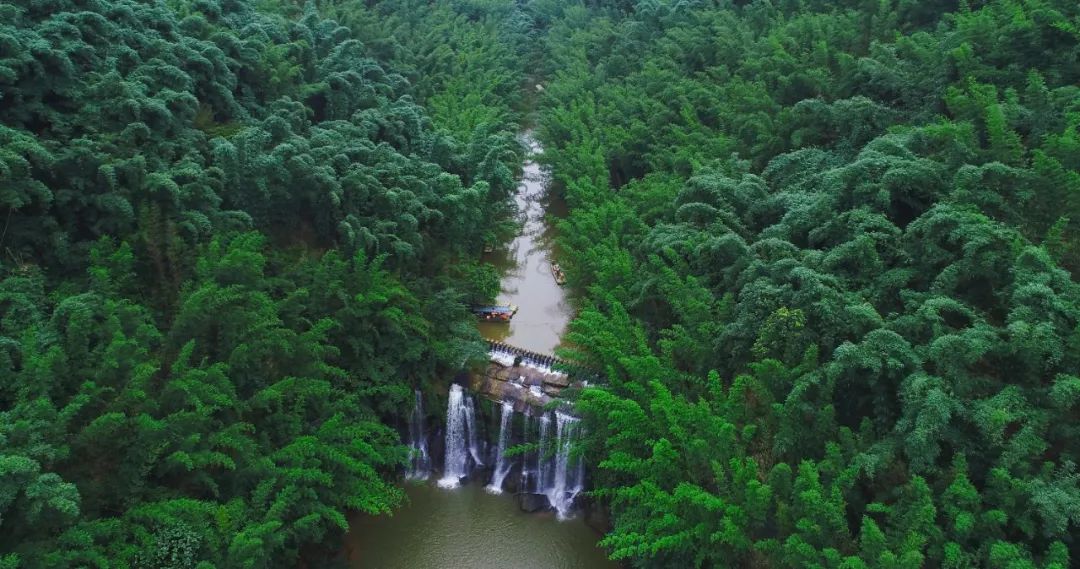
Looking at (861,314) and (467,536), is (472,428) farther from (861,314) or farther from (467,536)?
(861,314)

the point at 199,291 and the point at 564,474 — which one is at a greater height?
the point at 199,291

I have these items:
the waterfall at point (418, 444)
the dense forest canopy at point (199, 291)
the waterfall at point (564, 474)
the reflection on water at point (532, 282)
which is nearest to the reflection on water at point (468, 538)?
the waterfall at point (564, 474)

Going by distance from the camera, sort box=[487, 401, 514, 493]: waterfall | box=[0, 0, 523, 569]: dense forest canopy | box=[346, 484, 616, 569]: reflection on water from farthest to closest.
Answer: box=[487, 401, 514, 493]: waterfall, box=[346, 484, 616, 569]: reflection on water, box=[0, 0, 523, 569]: dense forest canopy

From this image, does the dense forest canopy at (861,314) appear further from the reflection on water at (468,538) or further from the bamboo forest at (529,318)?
the reflection on water at (468,538)

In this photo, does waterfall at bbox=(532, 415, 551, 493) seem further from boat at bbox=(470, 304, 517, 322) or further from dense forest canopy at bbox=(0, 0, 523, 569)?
boat at bbox=(470, 304, 517, 322)

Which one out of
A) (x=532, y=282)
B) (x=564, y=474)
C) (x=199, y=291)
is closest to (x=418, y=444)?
(x=564, y=474)

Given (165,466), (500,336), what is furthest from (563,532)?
(165,466)

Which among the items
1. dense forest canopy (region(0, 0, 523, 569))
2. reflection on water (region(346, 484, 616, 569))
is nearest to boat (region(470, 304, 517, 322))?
dense forest canopy (region(0, 0, 523, 569))
